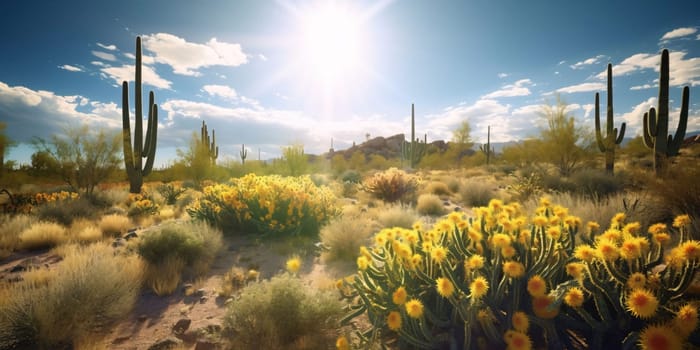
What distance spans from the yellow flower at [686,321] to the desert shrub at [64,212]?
11.2m

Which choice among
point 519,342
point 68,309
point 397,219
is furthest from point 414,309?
point 397,219

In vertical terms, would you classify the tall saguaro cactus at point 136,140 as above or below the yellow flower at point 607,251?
above

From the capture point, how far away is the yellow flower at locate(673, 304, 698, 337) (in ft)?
4.38

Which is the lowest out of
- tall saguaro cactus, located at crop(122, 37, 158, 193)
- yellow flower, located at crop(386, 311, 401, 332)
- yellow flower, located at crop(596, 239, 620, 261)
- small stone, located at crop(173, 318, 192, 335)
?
small stone, located at crop(173, 318, 192, 335)

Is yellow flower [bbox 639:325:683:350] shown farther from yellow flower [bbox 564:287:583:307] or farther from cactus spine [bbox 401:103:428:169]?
cactus spine [bbox 401:103:428:169]

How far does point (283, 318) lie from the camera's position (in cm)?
281

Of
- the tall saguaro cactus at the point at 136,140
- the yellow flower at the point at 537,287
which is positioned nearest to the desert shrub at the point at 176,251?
the yellow flower at the point at 537,287

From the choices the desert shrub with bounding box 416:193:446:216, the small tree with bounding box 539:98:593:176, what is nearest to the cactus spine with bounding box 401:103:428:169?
the small tree with bounding box 539:98:593:176

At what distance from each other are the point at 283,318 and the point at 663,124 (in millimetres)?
17519

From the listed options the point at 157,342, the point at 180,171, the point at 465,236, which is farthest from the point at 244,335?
the point at 180,171

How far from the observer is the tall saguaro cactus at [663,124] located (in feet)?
40.4

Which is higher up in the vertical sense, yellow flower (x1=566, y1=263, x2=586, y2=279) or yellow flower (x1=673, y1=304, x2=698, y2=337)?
yellow flower (x1=566, y1=263, x2=586, y2=279)

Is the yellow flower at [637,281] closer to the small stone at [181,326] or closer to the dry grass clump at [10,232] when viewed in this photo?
the small stone at [181,326]

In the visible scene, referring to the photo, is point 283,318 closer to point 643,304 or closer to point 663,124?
point 643,304
